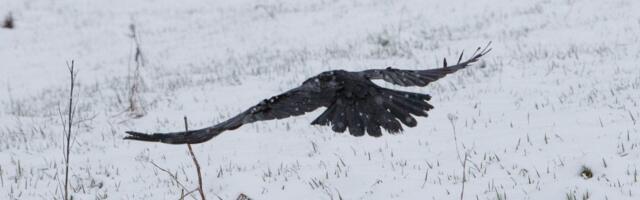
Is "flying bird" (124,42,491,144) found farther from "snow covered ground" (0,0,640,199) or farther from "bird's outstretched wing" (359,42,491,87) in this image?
"snow covered ground" (0,0,640,199)

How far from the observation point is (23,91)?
1462 centimetres

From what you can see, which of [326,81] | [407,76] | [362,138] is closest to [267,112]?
[326,81]

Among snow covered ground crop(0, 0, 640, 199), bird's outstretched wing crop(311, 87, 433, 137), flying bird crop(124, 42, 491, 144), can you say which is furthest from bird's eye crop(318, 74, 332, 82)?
snow covered ground crop(0, 0, 640, 199)

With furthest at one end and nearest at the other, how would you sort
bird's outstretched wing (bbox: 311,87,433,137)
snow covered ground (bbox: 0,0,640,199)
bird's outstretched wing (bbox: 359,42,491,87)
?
snow covered ground (bbox: 0,0,640,199)
bird's outstretched wing (bbox: 359,42,491,87)
bird's outstretched wing (bbox: 311,87,433,137)

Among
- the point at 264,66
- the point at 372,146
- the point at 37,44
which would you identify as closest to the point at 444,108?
the point at 372,146

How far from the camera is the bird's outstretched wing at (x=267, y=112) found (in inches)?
117

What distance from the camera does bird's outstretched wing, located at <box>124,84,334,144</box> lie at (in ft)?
9.76

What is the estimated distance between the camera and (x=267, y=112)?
3393mm

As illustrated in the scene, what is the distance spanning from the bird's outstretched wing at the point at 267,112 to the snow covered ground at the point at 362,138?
101 cm

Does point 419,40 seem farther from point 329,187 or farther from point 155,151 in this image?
point 329,187

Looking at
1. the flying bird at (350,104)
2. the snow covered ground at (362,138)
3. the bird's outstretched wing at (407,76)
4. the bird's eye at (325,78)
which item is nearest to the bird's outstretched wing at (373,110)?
the flying bird at (350,104)

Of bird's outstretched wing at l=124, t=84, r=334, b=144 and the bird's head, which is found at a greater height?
the bird's head

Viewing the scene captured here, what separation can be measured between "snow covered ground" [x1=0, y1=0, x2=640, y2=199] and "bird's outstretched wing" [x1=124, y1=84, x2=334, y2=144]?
1010 mm

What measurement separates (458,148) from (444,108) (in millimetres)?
1846
